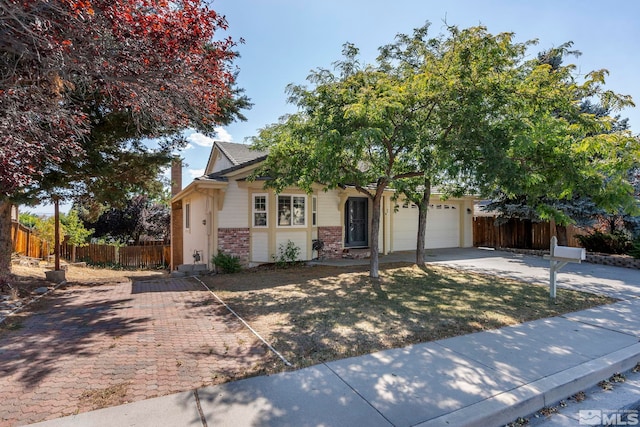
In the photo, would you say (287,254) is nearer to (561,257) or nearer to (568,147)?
(561,257)

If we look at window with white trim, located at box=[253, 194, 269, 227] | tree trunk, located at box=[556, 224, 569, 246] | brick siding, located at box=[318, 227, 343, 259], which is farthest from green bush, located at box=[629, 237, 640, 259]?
window with white trim, located at box=[253, 194, 269, 227]

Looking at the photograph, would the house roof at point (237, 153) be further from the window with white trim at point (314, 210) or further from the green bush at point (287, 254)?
the green bush at point (287, 254)

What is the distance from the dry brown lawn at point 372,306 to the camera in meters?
4.64

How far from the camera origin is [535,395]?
3240 millimetres

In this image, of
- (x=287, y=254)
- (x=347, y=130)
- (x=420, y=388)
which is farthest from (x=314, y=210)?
(x=420, y=388)

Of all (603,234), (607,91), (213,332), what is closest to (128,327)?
(213,332)

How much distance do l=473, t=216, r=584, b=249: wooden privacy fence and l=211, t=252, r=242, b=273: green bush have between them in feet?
39.6

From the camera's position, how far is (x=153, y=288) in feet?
28.8

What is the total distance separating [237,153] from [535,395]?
45.8 ft

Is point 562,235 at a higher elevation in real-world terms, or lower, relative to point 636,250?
higher

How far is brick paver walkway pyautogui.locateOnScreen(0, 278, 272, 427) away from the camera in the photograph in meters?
3.20

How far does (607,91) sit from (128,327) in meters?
9.99

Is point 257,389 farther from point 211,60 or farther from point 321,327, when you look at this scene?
point 211,60

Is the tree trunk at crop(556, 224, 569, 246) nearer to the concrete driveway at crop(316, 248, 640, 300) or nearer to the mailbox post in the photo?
the concrete driveway at crop(316, 248, 640, 300)
